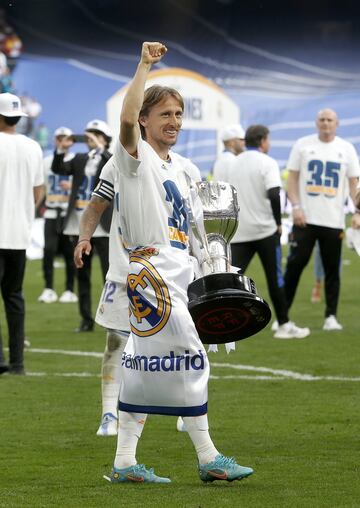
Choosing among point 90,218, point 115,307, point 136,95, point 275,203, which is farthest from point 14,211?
point 136,95

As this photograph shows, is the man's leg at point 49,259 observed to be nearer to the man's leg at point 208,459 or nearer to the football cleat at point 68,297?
the football cleat at point 68,297

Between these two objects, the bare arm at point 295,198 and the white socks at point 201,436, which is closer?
the white socks at point 201,436

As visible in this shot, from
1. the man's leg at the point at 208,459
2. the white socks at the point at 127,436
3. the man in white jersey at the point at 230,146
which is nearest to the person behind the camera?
the man's leg at the point at 208,459

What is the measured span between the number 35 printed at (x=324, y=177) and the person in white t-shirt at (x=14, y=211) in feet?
13.2

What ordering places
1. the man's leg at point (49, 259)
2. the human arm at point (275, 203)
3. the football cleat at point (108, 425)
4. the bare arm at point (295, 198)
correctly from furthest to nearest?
the man's leg at point (49, 259), the bare arm at point (295, 198), the human arm at point (275, 203), the football cleat at point (108, 425)

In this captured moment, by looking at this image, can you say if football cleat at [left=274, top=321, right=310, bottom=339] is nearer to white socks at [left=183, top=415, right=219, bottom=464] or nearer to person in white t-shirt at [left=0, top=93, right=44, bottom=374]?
person in white t-shirt at [left=0, top=93, right=44, bottom=374]

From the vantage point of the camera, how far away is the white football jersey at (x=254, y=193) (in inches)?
535

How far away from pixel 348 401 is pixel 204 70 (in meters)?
34.9

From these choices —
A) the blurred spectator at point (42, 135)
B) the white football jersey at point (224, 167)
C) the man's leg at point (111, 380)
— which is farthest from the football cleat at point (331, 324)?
the blurred spectator at point (42, 135)

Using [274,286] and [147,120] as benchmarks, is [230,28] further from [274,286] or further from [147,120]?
[147,120]

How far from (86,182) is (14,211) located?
346cm

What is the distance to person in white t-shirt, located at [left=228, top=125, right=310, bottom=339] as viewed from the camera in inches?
535

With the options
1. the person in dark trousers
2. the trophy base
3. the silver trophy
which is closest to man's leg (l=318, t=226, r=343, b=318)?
the person in dark trousers

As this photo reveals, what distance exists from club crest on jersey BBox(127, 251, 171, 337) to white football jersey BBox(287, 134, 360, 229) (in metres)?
7.75
